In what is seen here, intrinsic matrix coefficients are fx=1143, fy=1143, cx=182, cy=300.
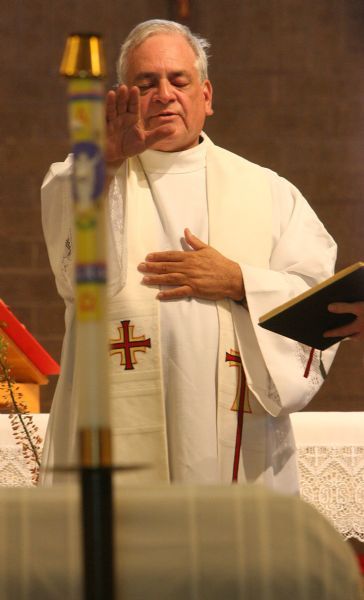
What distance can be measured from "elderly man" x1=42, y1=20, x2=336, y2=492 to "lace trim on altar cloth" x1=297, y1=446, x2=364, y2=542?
1.00 m

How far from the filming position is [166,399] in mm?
3539

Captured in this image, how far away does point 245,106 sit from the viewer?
8.45 metres

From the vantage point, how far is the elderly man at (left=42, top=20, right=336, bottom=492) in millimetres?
3463

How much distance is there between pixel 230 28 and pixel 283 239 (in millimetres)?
4967

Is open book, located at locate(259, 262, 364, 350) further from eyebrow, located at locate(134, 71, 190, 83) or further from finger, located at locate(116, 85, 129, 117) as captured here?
eyebrow, located at locate(134, 71, 190, 83)

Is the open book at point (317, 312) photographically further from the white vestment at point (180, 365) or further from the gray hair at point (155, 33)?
the gray hair at point (155, 33)

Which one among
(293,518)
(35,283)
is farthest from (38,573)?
(35,283)

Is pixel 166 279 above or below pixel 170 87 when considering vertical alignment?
below

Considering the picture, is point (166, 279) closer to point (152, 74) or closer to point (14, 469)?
point (152, 74)

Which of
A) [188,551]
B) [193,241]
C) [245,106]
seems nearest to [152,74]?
[193,241]

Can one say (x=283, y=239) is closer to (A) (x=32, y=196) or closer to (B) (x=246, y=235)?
(B) (x=246, y=235)

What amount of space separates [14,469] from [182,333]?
54.5 inches

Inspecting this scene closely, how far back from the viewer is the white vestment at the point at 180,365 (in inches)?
136

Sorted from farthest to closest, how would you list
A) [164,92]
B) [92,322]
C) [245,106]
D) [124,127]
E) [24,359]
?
[245,106] < [24,359] < [164,92] < [124,127] < [92,322]
